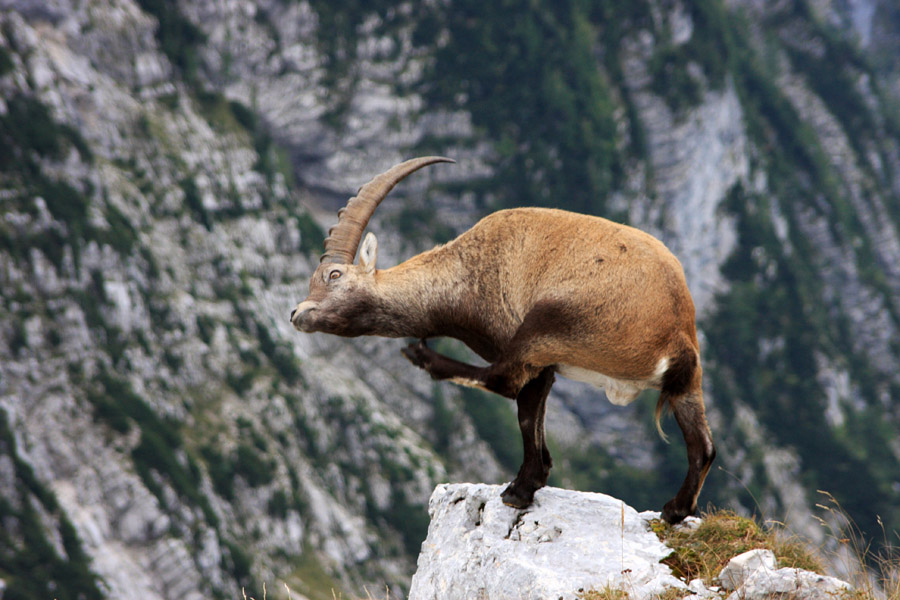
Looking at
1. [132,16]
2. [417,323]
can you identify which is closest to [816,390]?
[132,16]

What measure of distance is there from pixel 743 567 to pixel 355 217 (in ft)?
24.3

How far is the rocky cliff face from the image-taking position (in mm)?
99000

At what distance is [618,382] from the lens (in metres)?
10.2

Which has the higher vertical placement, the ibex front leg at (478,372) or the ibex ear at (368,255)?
the ibex ear at (368,255)

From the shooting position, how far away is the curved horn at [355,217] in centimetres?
1186

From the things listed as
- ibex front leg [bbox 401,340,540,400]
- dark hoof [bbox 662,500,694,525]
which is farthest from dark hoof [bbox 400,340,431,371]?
dark hoof [bbox 662,500,694,525]

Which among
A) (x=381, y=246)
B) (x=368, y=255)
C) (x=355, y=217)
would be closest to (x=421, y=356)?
(x=368, y=255)

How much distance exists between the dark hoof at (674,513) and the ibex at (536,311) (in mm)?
14

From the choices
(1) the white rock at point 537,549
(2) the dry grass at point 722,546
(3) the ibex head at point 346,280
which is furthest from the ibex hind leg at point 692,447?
(3) the ibex head at point 346,280

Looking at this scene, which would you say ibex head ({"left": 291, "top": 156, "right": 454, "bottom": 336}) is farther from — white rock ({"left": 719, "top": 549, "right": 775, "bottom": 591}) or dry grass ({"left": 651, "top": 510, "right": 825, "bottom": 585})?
white rock ({"left": 719, "top": 549, "right": 775, "bottom": 591})

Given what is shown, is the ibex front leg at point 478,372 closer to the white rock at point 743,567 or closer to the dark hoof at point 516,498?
the dark hoof at point 516,498

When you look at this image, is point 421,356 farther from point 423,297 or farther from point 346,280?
point 346,280

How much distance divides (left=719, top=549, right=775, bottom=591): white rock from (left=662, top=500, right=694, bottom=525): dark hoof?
158cm

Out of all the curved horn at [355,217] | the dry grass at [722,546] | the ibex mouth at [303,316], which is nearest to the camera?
the dry grass at [722,546]
